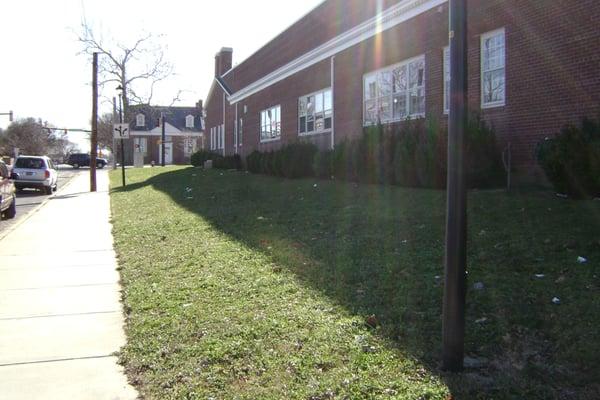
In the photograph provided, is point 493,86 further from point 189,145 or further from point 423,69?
point 189,145

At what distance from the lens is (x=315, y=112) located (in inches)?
846

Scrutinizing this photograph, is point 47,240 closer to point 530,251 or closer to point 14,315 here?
point 14,315

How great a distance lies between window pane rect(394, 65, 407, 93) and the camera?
50.7 feet

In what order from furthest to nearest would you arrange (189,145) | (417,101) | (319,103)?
(189,145) < (319,103) < (417,101)

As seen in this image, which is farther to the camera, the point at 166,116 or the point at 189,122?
the point at 189,122

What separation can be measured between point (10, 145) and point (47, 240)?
8851 cm

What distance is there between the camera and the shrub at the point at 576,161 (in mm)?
8281

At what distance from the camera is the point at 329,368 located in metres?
3.94

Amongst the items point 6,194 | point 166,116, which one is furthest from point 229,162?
point 166,116

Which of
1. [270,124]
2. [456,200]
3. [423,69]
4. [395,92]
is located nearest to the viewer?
[456,200]

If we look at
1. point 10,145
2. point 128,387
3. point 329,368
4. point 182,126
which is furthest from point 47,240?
point 10,145

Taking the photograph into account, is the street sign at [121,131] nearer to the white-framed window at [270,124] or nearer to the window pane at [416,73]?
the white-framed window at [270,124]

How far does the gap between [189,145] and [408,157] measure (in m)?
68.9

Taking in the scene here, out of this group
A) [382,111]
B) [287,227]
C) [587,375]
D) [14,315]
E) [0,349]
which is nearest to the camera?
[587,375]
